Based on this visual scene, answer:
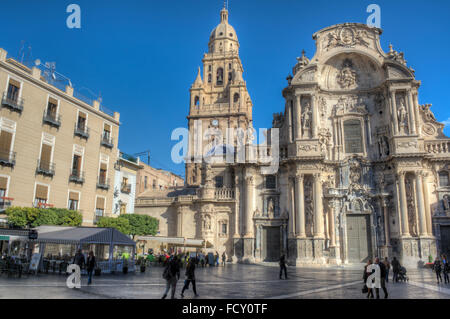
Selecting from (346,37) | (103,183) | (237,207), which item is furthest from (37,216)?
(346,37)

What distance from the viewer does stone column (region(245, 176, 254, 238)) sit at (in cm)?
3212

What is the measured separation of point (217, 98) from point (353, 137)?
37.5 meters

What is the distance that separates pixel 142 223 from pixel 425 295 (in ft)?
78.6

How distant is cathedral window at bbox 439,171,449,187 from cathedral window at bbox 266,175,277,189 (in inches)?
540

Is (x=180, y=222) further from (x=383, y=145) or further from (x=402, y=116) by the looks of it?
(x=402, y=116)

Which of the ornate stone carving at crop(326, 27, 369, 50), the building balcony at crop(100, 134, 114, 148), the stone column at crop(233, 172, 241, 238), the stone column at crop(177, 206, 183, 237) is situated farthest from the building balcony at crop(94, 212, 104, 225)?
the ornate stone carving at crop(326, 27, 369, 50)

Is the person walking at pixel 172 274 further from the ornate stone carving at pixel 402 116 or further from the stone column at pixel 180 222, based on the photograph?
the ornate stone carving at pixel 402 116

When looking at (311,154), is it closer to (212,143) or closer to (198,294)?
(198,294)

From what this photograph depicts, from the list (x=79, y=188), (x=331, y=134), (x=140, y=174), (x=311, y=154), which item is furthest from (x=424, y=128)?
(x=140, y=174)

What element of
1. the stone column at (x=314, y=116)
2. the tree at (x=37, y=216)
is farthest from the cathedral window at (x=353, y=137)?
the tree at (x=37, y=216)

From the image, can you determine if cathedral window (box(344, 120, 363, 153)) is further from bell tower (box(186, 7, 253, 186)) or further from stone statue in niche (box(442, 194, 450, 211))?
bell tower (box(186, 7, 253, 186))

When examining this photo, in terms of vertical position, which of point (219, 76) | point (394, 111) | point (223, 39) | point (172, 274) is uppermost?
point (223, 39)

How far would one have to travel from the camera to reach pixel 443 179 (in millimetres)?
30547

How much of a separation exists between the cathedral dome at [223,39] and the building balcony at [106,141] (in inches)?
1668
